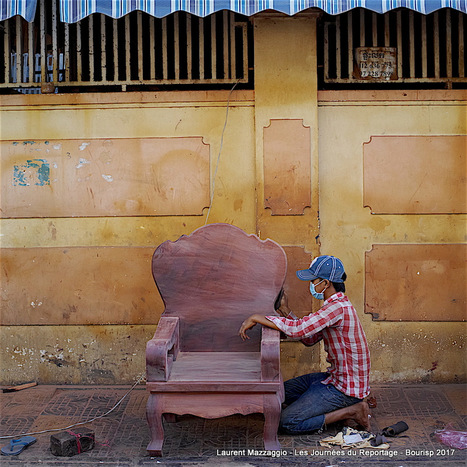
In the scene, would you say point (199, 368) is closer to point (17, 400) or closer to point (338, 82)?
point (17, 400)

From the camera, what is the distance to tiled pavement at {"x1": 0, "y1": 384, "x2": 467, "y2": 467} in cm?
382

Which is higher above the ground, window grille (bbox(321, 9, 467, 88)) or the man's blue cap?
window grille (bbox(321, 9, 467, 88))

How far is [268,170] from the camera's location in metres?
5.12

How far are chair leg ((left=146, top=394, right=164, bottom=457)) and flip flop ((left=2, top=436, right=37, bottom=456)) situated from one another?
0.87 metres

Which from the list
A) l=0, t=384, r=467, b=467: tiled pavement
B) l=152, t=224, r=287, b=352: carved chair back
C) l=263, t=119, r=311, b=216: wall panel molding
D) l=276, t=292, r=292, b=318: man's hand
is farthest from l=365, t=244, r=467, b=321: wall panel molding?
l=152, t=224, r=287, b=352: carved chair back

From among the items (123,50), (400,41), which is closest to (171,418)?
(123,50)

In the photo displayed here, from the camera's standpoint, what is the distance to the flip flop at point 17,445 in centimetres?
391

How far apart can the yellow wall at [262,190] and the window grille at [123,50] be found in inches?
7.1

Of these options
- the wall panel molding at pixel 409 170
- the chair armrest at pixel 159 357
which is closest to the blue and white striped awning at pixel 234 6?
the wall panel molding at pixel 409 170

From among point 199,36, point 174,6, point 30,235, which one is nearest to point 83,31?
point 199,36

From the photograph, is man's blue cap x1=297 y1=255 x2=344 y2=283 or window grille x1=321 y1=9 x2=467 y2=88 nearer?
man's blue cap x1=297 y1=255 x2=344 y2=283

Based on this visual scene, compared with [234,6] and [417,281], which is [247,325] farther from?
[234,6]

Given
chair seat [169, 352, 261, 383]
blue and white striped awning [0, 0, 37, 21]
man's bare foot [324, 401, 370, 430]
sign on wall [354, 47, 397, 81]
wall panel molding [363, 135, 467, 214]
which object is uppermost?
blue and white striped awning [0, 0, 37, 21]

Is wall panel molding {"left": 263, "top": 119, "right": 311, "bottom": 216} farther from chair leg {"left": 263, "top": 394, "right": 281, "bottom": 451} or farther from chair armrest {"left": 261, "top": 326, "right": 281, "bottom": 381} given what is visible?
chair leg {"left": 263, "top": 394, "right": 281, "bottom": 451}
